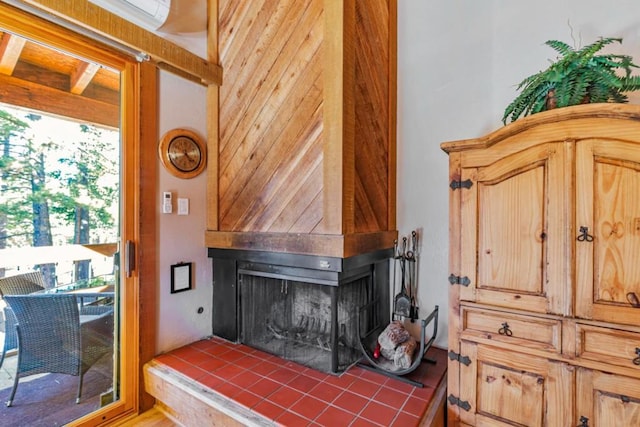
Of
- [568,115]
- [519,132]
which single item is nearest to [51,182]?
[519,132]

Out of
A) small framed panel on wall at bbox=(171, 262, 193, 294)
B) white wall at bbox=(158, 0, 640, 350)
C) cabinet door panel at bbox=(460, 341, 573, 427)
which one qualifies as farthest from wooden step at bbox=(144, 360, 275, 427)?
cabinet door panel at bbox=(460, 341, 573, 427)

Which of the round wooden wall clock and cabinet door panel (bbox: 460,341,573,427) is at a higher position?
the round wooden wall clock

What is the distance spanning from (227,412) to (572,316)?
173 cm

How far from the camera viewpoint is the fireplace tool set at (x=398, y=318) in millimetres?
1952

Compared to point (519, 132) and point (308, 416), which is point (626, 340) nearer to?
point (519, 132)

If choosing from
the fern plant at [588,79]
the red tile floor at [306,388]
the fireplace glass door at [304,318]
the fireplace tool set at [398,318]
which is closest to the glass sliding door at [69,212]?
the red tile floor at [306,388]

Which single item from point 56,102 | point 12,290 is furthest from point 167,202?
point 12,290

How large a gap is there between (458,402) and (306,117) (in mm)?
1821

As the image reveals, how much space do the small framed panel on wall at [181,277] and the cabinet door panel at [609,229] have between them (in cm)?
237

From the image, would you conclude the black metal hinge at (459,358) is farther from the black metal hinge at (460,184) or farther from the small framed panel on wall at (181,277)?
the small framed panel on wall at (181,277)

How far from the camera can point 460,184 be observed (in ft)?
5.12

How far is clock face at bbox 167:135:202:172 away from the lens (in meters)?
2.25

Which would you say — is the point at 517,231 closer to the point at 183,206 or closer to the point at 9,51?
the point at 183,206

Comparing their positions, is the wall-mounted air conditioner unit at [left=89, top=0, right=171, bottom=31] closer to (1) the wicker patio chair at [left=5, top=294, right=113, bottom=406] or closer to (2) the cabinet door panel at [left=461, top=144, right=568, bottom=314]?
(1) the wicker patio chair at [left=5, top=294, right=113, bottom=406]
